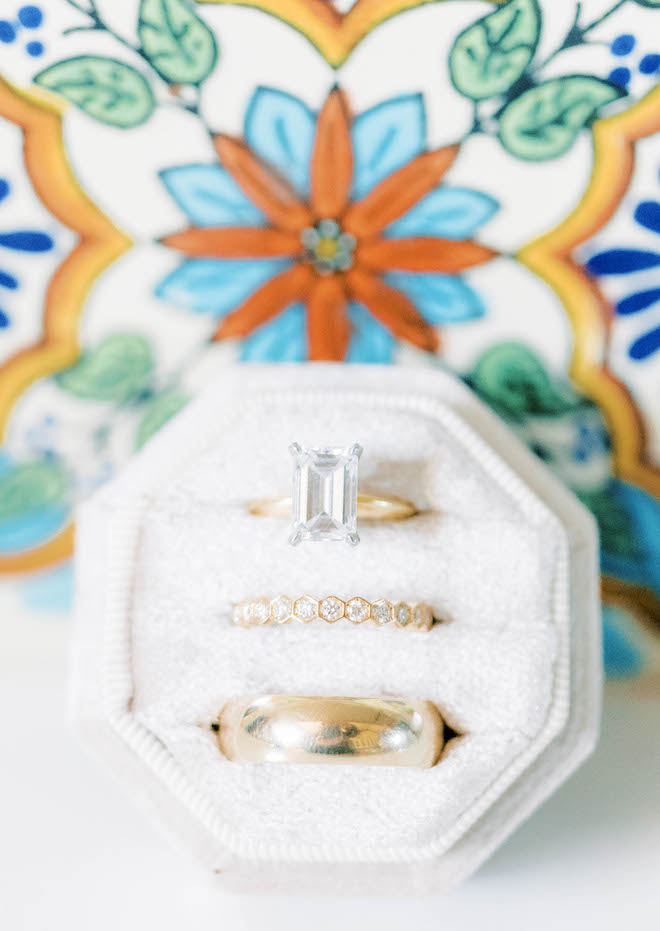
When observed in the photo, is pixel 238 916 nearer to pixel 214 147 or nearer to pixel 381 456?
pixel 381 456

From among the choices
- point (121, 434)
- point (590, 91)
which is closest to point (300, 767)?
point (121, 434)

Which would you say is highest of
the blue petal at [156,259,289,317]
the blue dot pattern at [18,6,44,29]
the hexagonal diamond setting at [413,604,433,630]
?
the blue dot pattern at [18,6,44,29]

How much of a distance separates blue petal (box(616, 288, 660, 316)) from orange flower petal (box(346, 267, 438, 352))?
8 centimetres

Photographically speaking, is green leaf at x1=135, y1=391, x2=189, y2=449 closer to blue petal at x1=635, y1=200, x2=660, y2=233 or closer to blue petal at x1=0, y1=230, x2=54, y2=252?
blue petal at x1=0, y1=230, x2=54, y2=252

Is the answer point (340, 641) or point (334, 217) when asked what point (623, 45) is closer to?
point (334, 217)

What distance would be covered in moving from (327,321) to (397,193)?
63 millimetres

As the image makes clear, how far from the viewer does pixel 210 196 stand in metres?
0.39

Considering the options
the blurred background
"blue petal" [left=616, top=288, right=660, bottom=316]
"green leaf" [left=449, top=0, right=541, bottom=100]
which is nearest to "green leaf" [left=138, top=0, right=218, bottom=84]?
the blurred background

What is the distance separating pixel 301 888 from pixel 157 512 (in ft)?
0.49

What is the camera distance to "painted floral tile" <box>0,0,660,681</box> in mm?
374

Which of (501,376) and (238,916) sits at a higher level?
(501,376)

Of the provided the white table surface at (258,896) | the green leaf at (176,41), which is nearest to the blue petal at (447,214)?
the green leaf at (176,41)

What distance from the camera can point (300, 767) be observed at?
13.1 inches

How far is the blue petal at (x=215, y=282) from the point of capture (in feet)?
1.34
